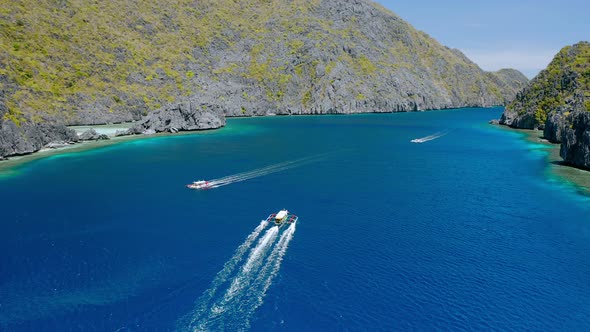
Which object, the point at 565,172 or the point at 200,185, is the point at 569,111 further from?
the point at 200,185

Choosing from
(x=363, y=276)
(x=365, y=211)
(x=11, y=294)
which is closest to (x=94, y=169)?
(x=11, y=294)

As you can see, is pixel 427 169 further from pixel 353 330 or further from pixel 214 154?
pixel 353 330

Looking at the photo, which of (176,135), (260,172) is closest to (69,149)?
(176,135)

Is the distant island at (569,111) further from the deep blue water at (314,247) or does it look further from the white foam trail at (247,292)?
the white foam trail at (247,292)

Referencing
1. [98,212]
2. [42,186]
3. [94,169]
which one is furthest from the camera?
[94,169]

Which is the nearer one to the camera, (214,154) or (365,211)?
(365,211)

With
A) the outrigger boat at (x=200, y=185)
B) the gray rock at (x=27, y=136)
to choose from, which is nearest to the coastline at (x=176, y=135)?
the gray rock at (x=27, y=136)
